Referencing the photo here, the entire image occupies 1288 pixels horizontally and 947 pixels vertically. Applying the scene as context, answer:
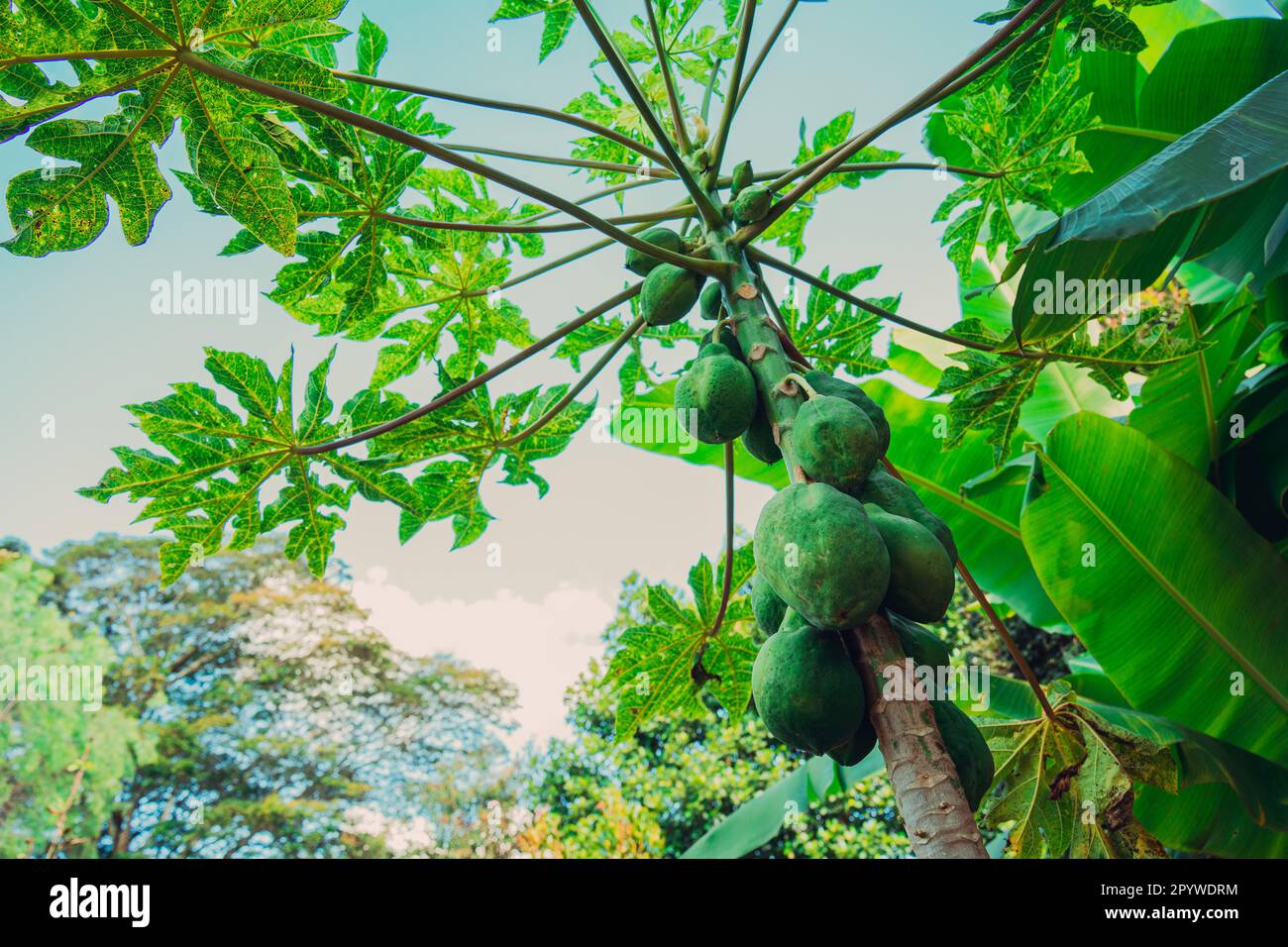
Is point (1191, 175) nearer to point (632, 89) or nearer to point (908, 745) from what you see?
point (632, 89)

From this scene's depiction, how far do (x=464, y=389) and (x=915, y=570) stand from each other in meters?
0.94

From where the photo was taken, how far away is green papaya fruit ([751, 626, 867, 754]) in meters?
1.12

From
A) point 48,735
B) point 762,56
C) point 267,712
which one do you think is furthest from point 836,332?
point 267,712

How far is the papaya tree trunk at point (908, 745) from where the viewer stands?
1011 mm

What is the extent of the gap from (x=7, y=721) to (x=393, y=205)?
16.6 m

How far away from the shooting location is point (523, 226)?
1.80 metres

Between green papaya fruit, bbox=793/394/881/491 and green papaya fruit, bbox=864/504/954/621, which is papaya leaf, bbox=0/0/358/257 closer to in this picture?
green papaya fruit, bbox=793/394/881/491

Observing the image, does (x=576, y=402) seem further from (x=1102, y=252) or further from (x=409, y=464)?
(x=1102, y=252)
